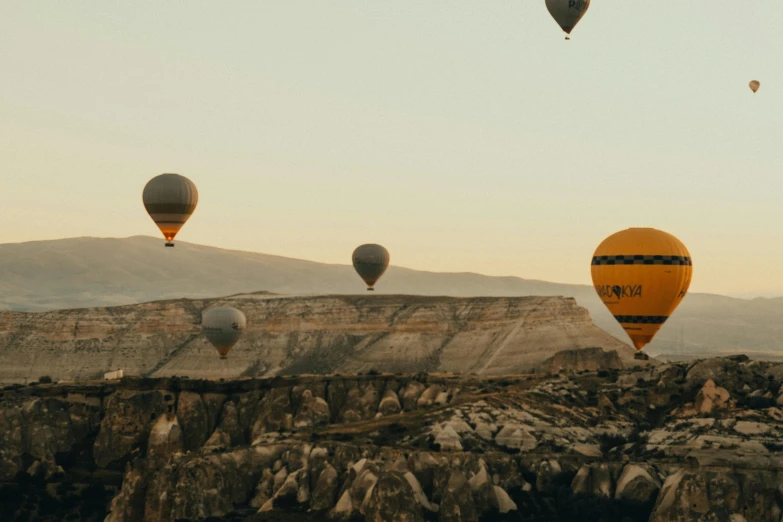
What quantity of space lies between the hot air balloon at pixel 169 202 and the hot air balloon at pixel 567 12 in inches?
1907

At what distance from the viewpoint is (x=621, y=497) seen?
105 metres

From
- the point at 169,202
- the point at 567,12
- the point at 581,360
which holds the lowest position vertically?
the point at 581,360

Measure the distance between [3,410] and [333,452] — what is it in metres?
48.3

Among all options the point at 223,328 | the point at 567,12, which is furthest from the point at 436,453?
the point at 223,328

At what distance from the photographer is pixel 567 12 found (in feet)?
390

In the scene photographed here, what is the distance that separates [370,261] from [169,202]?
50127 mm

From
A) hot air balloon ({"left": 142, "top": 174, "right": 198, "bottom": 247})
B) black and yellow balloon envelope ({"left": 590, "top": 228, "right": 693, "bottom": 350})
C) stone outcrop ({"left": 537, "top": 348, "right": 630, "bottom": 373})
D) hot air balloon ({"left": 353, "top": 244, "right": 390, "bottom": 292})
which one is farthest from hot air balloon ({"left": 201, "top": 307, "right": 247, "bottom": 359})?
black and yellow balloon envelope ({"left": 590, "top": 228, "right": 693, "bottom": 350})

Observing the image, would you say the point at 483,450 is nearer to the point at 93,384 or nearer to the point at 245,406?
the point at 245,406

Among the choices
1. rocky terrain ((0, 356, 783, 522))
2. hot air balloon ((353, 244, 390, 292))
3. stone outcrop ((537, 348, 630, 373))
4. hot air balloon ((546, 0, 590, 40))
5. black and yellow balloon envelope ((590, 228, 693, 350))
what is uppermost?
hot air balloon ((546, 0, 590, 40))

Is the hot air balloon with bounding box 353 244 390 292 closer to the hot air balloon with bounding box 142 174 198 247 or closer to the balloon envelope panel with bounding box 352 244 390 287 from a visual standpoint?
the balloon envelope panel with bounding box 352 244 390 287

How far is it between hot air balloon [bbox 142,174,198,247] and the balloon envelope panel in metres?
45.7

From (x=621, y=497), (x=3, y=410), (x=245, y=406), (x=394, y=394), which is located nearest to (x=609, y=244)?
(x=621, y=497)

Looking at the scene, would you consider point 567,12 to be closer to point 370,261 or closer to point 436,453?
point 436,453

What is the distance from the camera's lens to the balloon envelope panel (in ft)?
644
